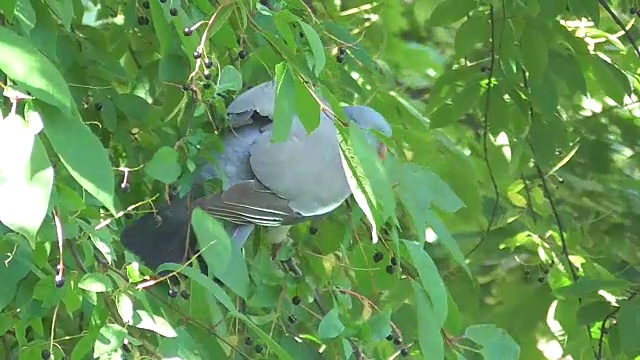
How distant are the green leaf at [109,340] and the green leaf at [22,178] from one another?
167 mm

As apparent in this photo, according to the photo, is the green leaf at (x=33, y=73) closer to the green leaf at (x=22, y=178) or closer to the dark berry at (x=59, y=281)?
the green leaf at (x=22, y=178)

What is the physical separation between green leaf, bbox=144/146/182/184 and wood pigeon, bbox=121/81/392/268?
0.12 m

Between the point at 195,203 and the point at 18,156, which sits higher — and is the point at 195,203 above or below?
below

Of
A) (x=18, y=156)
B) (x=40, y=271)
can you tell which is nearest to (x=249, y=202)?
(x=40, y=271)

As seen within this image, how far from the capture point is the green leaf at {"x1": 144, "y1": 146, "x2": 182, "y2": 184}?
784 mm

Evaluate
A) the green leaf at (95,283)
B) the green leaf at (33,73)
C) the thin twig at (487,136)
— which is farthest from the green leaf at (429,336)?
the thin twig at (487,136)

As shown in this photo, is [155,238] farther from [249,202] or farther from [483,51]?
[483,51]

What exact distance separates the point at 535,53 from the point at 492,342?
0.54 m

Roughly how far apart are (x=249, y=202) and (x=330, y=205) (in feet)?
0.29

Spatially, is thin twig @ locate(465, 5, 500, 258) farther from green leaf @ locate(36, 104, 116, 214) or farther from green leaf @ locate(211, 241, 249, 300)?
green leaf @ locate(36, 104, 116, 214)

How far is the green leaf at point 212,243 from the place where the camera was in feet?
2.16

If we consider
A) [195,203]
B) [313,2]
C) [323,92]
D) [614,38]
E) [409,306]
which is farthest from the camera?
[614,38]

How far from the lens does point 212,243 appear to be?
66 centimetres

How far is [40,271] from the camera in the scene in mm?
731
